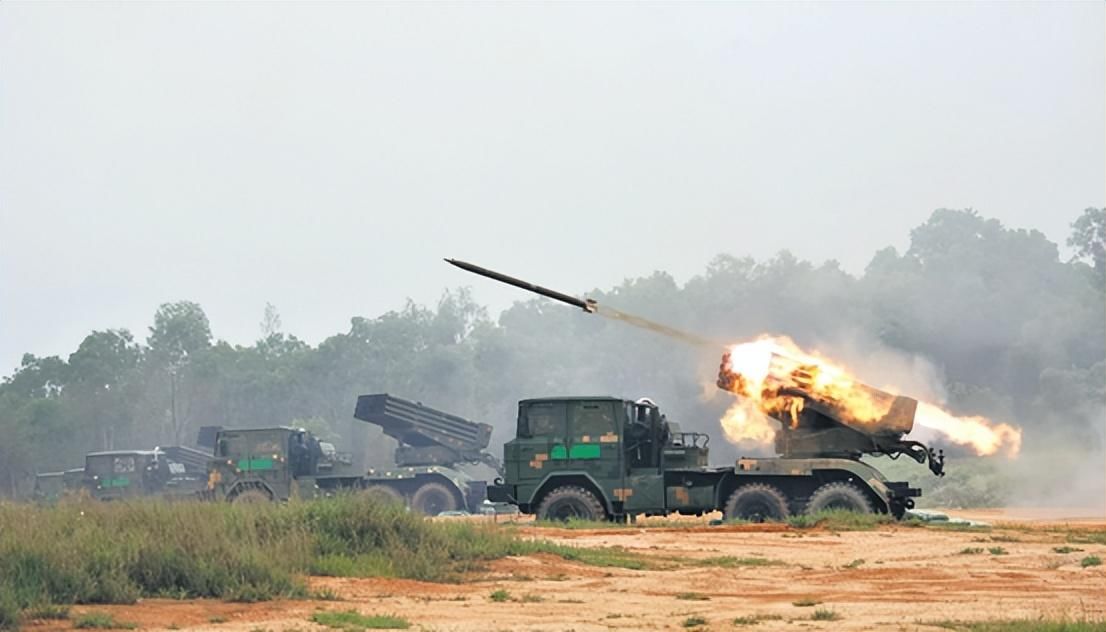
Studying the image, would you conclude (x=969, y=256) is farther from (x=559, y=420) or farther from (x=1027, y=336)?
(x=559, y=420)

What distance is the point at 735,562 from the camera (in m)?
22.2

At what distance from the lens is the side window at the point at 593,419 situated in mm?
30375

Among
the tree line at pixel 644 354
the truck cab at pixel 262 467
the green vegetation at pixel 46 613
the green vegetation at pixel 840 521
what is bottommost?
the green vegetation at pixel 46 613

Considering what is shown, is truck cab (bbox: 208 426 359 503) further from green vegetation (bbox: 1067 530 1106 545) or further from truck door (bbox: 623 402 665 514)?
green vegetation (bbox: 1067 530 1106 545)

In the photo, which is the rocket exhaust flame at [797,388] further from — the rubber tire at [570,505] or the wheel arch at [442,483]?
the wheel arch at [442,483]

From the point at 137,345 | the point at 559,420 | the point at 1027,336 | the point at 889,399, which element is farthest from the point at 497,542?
the point at 137,345

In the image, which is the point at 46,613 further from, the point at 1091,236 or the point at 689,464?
the point at 1091,236

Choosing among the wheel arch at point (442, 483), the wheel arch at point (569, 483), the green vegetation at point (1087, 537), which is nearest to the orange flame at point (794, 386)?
the wheel arch at point (569, 483)

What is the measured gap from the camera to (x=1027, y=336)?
7006 centimetres

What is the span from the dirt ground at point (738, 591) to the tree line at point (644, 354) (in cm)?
3605

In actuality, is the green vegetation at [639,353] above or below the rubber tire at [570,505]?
above

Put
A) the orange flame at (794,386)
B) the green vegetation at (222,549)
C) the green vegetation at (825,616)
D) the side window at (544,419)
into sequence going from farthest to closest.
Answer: the side window at (544,419)
the orange flame at (794,386)
the green vegetation at (222,549)
the green vegetation at (825,616)

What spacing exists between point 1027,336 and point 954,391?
5.75 m

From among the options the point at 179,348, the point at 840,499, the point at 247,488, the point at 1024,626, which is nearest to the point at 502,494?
the point at 840,499
